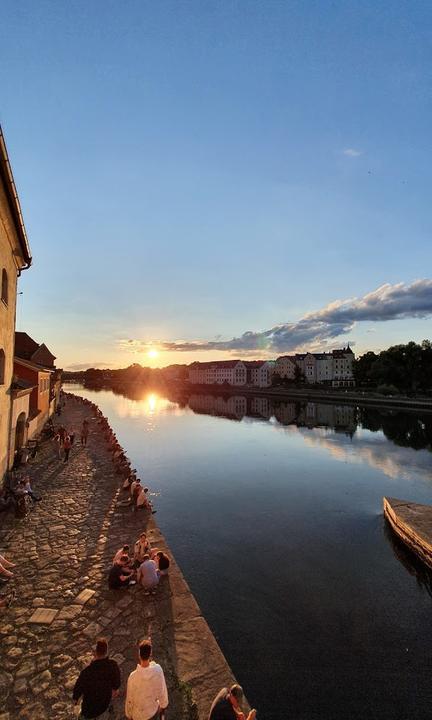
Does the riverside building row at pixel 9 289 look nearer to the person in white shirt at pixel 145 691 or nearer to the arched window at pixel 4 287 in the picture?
the arched window at pixel 4 287

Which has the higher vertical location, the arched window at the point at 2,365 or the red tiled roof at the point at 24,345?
the red tiled roof at the point at 24,345

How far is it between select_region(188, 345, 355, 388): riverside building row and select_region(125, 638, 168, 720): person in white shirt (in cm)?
13775

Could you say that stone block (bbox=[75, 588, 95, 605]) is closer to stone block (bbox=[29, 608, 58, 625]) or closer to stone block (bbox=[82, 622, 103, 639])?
stone block (bbox=[29, 608, 58, 625])

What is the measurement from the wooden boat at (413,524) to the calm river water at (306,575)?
50 cm

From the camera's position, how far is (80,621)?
7.67 meters

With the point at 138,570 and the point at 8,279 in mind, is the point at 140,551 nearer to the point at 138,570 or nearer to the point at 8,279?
the point at 138,570

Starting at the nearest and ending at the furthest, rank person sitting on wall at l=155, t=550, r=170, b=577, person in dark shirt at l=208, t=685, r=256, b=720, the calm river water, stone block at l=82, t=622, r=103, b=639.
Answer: person in dark shirt at l=208, t=685, r=256, b=720
stone block at l=82, t=622, r=103, b=639
the calm river water
person sitting on wall at l=155, t=550, r=170, b=577

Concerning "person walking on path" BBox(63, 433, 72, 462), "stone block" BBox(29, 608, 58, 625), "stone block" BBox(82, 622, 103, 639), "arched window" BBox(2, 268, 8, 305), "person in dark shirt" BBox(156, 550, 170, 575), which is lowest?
"stone block" BBox(82, 622, 103, 639)

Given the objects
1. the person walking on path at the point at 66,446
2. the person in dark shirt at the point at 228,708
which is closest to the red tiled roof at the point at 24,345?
the person walking on path at the point at 66,446

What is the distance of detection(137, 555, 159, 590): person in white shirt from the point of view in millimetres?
8734

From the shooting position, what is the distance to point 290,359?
160 meters

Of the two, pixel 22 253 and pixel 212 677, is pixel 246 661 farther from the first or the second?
pixel 22 253

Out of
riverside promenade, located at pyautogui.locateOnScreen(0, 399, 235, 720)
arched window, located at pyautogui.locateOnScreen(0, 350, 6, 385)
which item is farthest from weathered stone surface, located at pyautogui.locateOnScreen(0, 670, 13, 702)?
arched window, located at pyautogui.locateOnScreen(0, 350, 6, 385)

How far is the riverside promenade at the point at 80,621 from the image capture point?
5.95 m
